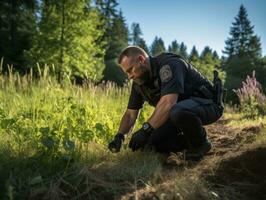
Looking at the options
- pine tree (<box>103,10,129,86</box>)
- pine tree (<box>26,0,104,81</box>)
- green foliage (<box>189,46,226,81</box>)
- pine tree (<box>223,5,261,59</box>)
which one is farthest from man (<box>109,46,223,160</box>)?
pine tree (<box>223,5,261,59</box>)

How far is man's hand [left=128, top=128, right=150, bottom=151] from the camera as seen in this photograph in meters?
3.61

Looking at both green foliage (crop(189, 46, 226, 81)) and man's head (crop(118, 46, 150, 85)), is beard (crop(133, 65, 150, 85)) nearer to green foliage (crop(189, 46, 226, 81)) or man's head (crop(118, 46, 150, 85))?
man's head (crop(118, 46, 150, 85))

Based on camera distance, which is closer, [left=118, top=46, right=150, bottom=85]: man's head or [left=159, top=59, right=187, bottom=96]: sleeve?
[left=159, top=59, right=187, bottom=96]: sleeve

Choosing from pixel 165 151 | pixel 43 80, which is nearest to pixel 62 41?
pixel 43 80

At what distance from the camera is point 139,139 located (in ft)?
12.0

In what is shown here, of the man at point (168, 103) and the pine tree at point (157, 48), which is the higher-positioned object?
the pine tree at point (157, 48)

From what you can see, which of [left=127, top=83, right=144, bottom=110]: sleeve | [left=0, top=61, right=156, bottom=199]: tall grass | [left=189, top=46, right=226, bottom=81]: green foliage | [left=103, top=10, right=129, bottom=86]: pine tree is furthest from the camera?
[left=103, top=10, right=129, bottom=86]: pine tree

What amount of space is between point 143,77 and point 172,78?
1.27 feet

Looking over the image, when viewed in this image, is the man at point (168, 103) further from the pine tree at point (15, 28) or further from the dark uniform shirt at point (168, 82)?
the pine tree at point (15, 28)

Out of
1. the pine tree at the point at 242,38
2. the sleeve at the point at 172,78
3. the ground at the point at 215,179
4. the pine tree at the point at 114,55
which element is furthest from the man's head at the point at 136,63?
the pine tree at the point at 242,38

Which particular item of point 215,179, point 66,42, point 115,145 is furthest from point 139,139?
point 66,42

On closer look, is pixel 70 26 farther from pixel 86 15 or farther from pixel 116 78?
pixel 116 78

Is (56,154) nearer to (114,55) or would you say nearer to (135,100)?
(135,100)

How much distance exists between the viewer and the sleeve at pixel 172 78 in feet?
11.7
